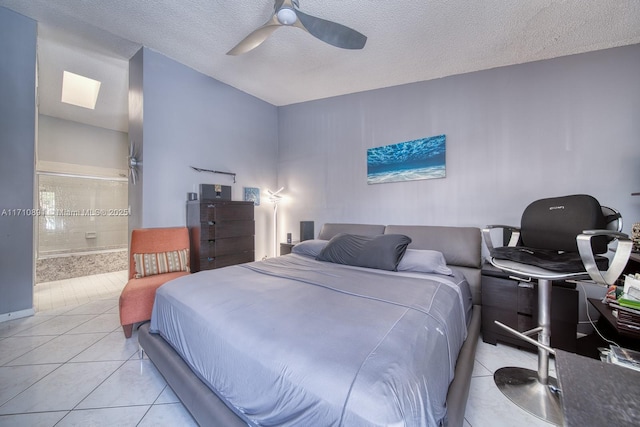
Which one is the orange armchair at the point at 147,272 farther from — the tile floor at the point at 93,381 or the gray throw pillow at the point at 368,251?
the gray throw pillow at the point at 368,251

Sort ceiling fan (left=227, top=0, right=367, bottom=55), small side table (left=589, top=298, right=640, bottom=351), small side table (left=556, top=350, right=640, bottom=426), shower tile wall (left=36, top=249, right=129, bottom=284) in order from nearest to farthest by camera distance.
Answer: small side table (left=556, top=350, right=640, bottom=426) < small side table (left=589, top=298, right=640, bottom=351) < ceiling fan (left=227, top=0, right=367, bottom=55) < shower tile wall (left=36, top=249, right=129, bottom=284)

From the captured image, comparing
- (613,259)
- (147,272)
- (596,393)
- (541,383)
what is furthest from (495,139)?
(147,272)

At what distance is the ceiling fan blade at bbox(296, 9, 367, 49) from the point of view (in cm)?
176

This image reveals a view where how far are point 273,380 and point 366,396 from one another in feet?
1.17

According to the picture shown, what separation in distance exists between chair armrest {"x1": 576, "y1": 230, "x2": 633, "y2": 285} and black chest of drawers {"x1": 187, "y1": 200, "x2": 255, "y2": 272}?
3.04 m

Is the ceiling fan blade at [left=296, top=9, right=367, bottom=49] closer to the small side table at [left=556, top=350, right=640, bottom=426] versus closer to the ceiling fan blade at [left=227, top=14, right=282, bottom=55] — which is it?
the ceiling fan blade at [left=227, top=14, right=282, bottom=55]

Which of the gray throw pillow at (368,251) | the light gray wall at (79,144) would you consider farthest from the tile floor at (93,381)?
the light gray wall at (79,144)

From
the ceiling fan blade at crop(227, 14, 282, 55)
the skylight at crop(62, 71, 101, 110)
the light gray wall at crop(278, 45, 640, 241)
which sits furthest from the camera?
the skylight at crop(62, 71, 101, 110)

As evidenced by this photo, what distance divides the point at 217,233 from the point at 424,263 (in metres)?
2.31

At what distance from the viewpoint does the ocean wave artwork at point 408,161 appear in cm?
276


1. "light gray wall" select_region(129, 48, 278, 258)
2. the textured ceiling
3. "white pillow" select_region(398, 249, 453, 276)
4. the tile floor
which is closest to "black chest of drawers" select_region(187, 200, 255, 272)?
"light gray wall" select_region(129, 48, 278, 258)

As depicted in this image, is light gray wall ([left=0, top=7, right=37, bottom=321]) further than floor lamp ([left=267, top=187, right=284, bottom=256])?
No

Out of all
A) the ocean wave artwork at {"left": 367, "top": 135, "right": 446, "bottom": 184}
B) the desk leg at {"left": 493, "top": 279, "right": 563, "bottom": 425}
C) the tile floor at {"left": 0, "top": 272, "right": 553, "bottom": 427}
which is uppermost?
the ocean wave artwork at {"left": 367, "top": 135, "right": 446, "bottom": 184}

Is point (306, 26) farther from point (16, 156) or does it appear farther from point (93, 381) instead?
point (16, 156)
